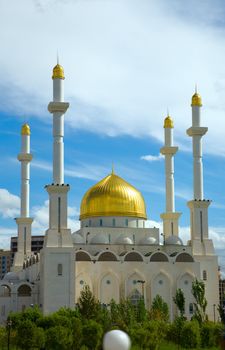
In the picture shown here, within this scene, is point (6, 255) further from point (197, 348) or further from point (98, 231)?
point (197, 348)

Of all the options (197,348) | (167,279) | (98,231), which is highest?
(98,231)

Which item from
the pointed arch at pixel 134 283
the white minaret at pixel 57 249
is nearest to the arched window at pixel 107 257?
the pointed arch at pixel 134 283

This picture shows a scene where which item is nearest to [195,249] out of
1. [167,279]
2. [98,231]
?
[167,279]

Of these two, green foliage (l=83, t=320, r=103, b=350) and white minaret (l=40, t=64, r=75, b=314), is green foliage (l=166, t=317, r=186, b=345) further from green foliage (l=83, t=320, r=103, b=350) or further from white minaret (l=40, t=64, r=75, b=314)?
white minaret (l=40, t=64, r=75, b=314)

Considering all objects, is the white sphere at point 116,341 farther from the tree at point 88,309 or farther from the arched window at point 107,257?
the arched window at point 107,257

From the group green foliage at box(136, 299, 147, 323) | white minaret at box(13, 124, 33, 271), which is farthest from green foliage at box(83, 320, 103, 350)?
white minaret at box(13, 124, 33, 271)

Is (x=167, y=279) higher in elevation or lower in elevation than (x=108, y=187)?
lower

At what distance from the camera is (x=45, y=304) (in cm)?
5128

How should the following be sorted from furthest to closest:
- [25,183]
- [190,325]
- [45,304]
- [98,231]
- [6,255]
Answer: [6,255] → [25,183] → [98,231] → [45,304] → [190,325]

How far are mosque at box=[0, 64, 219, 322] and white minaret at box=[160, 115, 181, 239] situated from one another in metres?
0.09

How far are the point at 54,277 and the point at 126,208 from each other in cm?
1150

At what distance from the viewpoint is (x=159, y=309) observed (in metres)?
50.8

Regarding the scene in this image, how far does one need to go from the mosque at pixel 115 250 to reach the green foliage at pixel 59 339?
17951 mm

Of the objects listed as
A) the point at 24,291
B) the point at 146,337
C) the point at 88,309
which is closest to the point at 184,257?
the point at 24,291
